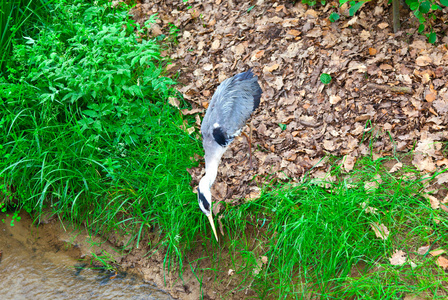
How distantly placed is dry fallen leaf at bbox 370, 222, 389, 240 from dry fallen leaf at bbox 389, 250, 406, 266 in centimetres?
15

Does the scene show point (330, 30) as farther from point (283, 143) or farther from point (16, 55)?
point (16, 55)

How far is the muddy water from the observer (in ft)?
12.6

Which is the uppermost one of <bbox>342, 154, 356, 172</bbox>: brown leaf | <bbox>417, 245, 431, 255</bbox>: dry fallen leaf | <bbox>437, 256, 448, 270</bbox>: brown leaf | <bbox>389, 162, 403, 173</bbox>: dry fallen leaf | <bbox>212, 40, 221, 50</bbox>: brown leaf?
<bbox>212, 40, 221, 50</bbox>: brown leaf

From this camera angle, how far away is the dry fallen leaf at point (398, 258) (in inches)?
121

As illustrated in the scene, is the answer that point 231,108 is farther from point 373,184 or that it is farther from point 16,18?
point 16,18

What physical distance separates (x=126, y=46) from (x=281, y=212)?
2.90 metres

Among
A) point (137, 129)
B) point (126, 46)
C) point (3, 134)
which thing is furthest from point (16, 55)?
point (137, 129)

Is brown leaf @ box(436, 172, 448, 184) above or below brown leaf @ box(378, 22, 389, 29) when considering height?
below

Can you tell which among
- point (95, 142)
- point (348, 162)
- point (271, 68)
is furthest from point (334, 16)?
point (95, 142)

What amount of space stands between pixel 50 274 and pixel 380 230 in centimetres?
331

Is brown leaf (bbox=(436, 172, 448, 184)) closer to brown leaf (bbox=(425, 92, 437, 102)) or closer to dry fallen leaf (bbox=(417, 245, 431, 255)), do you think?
dry fallen leaf (bbox=(417, 245, 431, 255))

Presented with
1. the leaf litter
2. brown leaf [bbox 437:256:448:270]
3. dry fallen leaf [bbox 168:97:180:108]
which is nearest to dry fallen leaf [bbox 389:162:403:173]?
the leaf litter

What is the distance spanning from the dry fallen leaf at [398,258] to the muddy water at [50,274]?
2.14m

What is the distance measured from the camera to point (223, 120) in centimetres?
383
